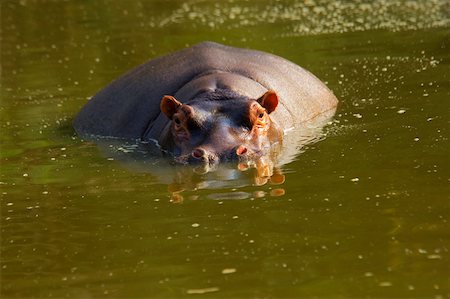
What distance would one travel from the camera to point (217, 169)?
729 cm

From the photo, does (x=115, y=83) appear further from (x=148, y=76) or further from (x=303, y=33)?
(x=303, y=33)

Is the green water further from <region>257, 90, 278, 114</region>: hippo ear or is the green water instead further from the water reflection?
<region>257, 90, 278, 114</region>: hippo ear

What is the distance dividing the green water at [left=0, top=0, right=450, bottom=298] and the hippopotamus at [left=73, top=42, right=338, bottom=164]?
0.85ft

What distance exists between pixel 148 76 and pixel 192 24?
6.19 metres

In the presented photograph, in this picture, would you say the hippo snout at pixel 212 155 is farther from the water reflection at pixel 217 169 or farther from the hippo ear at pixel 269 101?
the hippo ear at pixel 269 101

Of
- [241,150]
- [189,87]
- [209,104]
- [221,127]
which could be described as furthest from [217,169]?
[189,87]

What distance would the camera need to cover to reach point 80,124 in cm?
966

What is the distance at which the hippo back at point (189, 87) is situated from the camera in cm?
909

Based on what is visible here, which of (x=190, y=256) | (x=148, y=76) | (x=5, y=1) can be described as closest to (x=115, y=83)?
(x=148, y=76)

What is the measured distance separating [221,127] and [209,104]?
419mm

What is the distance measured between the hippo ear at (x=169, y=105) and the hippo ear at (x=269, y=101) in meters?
0.59

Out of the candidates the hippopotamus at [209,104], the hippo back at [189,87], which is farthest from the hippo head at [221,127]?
the hippo back at [189,87]

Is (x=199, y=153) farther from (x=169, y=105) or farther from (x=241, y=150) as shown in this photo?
(x=169, y=105)

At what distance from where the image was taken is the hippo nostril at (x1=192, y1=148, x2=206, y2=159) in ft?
24.3
